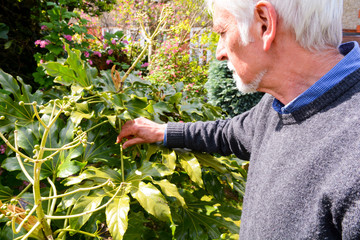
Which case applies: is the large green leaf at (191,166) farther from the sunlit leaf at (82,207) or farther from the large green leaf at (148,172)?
the sunlit leaf at (82,207)

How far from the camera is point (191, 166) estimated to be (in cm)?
123

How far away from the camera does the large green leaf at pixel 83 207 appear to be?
0.97 meters

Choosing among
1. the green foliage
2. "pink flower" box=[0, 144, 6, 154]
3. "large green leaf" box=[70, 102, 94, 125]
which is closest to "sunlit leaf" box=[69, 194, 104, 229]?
"large green leaf" box=[70, 102, 94, 125]

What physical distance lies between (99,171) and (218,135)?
64 cm

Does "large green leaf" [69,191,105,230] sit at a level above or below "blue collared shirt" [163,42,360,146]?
below

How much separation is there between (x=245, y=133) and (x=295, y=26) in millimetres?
565

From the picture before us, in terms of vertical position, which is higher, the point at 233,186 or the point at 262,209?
the point at 262,209

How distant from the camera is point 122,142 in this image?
1.42 meters

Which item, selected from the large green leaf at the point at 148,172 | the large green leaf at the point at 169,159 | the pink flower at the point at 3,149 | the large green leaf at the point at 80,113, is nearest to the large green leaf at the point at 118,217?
the large green leaf at the point at 148,172

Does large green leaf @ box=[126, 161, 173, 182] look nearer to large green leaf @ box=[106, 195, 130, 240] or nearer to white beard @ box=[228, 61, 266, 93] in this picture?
large green leaf @ box=[106, 195, 130, 240]

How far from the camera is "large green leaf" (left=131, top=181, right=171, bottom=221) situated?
96 cm

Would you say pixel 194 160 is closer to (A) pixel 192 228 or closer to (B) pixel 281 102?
(A) pixel 192 228

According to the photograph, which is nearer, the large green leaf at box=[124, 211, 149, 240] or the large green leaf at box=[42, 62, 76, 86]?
the large green leaf at box=[124, 211, 149, 240]

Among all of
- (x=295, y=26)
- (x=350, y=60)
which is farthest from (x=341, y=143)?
(x=295, y=26)
